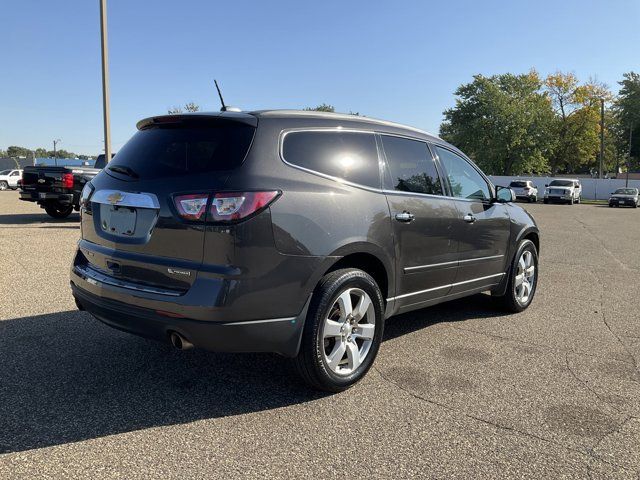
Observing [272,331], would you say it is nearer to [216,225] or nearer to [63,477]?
[216,225]

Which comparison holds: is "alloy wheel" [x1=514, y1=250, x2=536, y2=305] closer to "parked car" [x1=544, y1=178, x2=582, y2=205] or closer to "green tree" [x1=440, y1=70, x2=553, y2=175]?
"parked car" [x1=544, y1=178, x2=582, y2=205]

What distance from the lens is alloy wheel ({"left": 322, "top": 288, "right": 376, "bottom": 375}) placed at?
3391 mm

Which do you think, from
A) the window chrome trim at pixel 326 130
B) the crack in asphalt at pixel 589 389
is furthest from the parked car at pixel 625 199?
the window chrome trim at pixel 326 130

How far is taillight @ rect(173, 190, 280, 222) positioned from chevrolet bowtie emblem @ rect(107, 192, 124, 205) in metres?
0.56

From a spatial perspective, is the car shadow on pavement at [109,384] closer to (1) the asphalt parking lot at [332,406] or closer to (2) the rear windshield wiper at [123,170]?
(1) the asphalt parking lot at [332,406]

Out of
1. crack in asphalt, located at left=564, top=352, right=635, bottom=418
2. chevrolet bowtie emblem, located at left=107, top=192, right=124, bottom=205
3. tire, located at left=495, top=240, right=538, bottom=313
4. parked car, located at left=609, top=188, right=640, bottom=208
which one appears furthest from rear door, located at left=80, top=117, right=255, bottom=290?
parked car, located at left=609, top=188, right=640, bottom=208

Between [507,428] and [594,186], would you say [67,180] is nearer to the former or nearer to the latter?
[507,428]

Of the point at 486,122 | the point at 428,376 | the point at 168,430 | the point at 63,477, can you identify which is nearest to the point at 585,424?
the point at 428,376

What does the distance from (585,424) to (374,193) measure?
1952 mm

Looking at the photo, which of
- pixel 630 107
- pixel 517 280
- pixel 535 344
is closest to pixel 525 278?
pixel 517 280

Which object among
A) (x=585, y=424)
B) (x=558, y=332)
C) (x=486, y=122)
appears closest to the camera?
(x=585, y=424)

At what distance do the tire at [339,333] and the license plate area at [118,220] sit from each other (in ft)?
4.02

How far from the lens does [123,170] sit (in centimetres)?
346

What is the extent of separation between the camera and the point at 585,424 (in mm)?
3098
